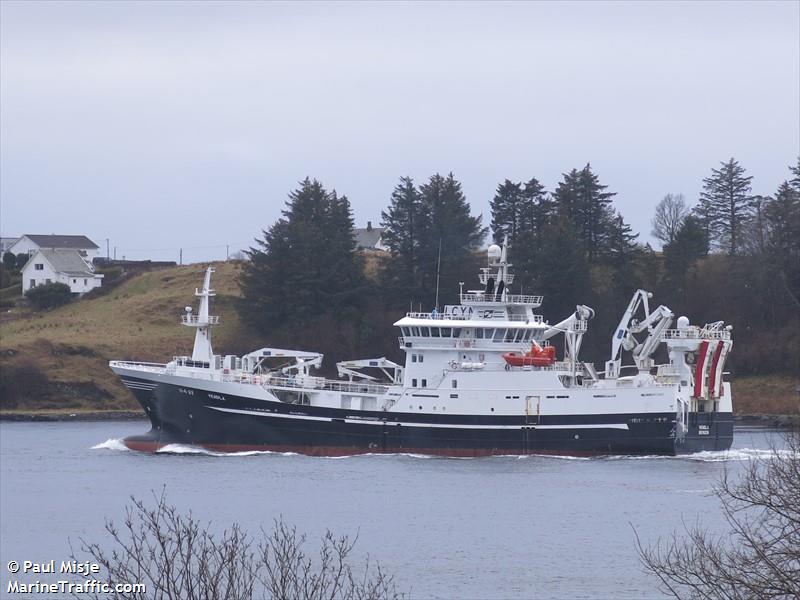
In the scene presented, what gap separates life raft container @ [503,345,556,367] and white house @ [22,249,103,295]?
48176 mm

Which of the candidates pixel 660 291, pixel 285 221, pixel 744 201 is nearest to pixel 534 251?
pixel 660 291

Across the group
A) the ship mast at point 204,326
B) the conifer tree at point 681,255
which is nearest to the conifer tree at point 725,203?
the conifer tree at point 681,255

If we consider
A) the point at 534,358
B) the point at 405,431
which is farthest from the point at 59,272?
the point at 534,358

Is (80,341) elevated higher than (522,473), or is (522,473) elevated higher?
(80,341)

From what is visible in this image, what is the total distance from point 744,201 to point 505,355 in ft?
154

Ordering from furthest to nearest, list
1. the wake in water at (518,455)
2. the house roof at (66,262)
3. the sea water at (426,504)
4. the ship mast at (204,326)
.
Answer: the house roof at (66,262), the ship mast at (204,326), the wake in water at (518,455), the sea water at (426,504)

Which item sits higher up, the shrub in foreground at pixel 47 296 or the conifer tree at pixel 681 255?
the conifer tree at pixel 681 255

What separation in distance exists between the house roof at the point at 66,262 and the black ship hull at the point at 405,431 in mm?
43204

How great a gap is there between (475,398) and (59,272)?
162 feet

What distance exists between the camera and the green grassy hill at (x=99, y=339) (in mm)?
74250

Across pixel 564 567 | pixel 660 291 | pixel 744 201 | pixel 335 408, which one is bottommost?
pixel 564 567

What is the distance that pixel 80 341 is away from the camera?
78750mm

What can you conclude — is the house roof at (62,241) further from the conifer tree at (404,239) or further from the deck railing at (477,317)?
the deck railing at (477,317)

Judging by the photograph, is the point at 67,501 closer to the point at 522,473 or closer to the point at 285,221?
the point at 522,473
